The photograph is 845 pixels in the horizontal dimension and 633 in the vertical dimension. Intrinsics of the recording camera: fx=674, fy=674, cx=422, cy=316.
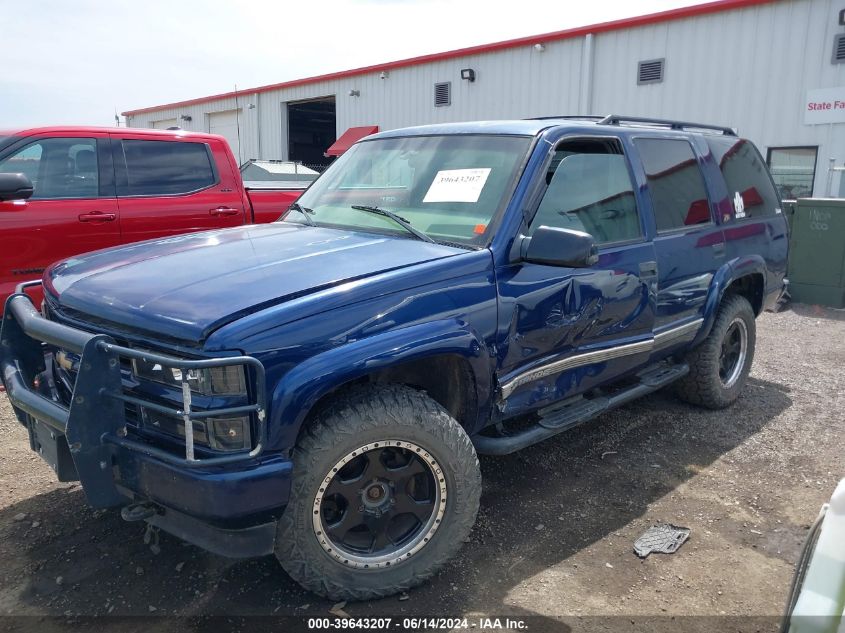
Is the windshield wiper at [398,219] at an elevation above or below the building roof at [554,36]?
below

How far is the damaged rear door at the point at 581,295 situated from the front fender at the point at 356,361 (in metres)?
0.30

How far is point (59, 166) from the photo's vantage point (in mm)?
5496

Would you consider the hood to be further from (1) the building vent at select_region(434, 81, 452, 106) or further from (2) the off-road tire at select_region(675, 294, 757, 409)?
(1) the building vent at select_region(434, 81, 452, 106)

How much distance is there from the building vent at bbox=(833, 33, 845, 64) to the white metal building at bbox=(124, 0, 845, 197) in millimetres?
16

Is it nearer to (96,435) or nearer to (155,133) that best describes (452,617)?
(96,435)

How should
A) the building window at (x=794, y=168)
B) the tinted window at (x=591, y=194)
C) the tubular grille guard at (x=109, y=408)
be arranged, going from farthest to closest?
the building window at (x=794, y=168) < the tinted window at (x=591, y=194) < the tubular grille guard at (x=109, y=408)

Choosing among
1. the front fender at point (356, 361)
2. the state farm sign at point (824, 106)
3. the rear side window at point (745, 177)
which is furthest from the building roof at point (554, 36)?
the front fender at point (356, 361)

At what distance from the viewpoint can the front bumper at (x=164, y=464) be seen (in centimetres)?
225

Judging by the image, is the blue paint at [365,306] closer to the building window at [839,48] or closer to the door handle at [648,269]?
the door handle at [648,269]

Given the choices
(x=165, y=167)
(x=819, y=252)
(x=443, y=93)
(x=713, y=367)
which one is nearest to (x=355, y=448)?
(x=713, y=367)

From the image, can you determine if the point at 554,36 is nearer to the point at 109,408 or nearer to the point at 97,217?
the point at 97,217

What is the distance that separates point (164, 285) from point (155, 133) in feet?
13.0

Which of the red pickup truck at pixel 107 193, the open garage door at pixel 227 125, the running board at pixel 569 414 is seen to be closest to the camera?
the running board at pixel 569 414

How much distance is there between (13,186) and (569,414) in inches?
168
